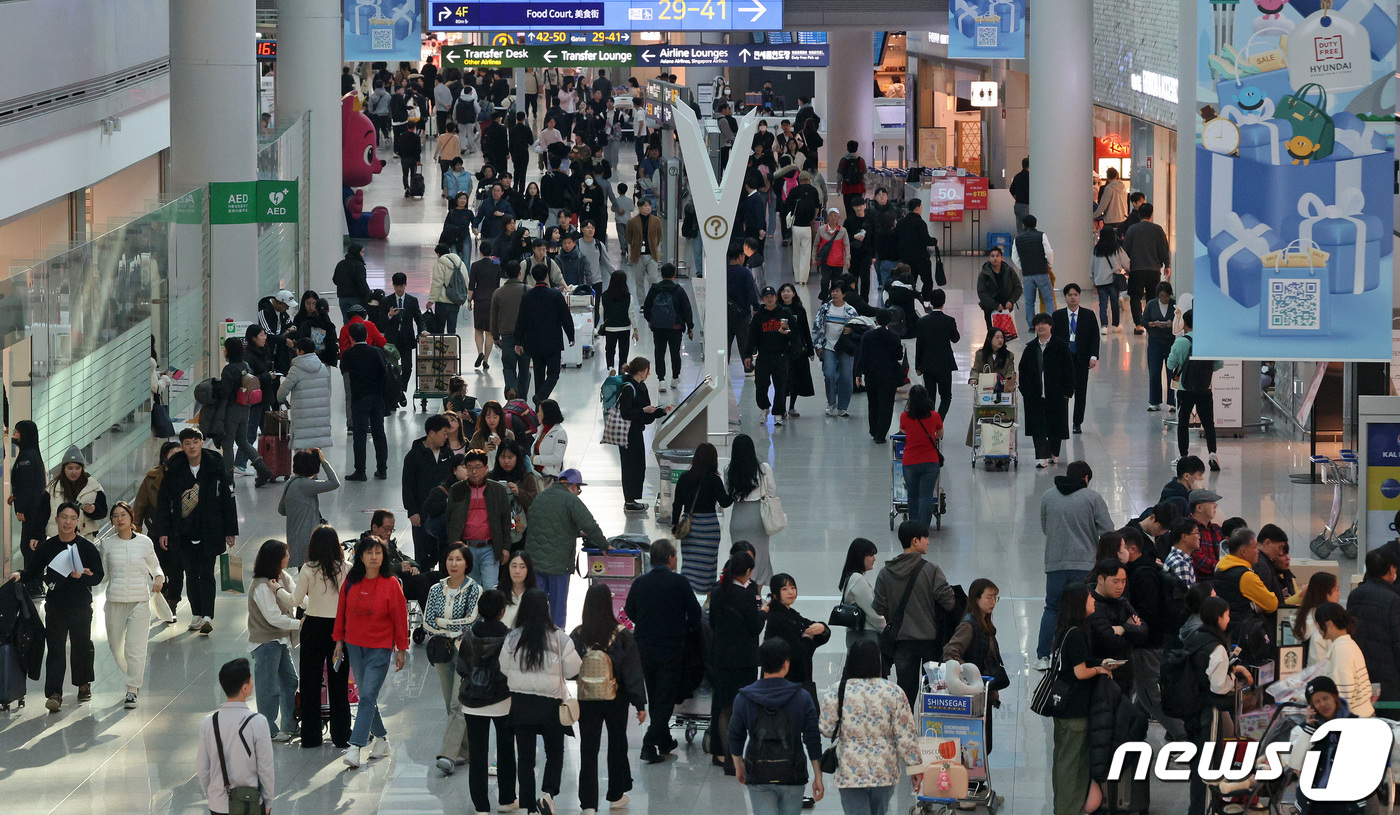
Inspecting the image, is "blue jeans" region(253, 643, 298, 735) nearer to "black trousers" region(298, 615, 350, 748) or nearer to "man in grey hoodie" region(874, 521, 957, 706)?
"black trousers" region(298, 615, 350, 748)

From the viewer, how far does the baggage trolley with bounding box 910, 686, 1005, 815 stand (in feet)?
31.3

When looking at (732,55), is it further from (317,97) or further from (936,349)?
(936,349)

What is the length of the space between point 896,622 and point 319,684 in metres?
3.26

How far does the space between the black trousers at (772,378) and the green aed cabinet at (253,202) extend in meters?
5.50

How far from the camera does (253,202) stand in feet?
68.4

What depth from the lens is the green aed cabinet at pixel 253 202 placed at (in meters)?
20.7

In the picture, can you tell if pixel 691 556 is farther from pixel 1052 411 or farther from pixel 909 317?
pixel 909 317

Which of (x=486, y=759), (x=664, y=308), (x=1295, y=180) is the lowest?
(x=486, y=759)

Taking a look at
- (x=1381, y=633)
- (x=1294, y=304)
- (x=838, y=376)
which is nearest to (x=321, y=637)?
(x=1381, y=633)

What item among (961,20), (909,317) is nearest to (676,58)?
(961,20)

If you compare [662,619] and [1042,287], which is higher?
[1042,287]

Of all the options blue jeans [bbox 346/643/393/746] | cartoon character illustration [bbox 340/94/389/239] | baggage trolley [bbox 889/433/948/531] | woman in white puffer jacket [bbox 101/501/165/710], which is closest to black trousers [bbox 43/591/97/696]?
woman in white puffer jacket [bbox 101/501/165/710]

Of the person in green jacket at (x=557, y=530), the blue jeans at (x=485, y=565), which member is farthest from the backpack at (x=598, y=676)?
the blue jeans at (x=485, y=565)

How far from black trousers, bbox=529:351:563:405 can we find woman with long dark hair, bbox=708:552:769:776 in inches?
365
